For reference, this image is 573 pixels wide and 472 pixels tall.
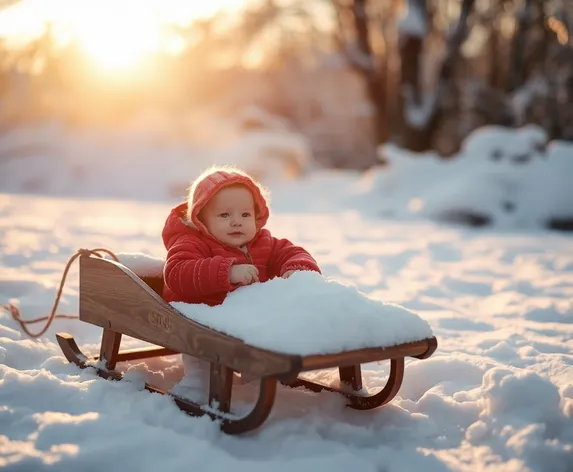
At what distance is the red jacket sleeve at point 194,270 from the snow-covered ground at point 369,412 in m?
0.41

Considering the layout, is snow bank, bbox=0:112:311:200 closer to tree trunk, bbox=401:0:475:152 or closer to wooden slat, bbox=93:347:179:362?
tree trunk, bbox=401:0:475:152

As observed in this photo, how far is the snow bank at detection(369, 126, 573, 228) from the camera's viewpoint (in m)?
8.21

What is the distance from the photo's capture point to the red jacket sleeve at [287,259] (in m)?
2.60

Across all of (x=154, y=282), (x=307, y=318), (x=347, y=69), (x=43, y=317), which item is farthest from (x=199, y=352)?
(x=347, y=69)

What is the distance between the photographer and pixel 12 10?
4.31 m

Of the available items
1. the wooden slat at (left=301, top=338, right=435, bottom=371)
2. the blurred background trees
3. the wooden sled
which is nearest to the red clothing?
the wooden sled

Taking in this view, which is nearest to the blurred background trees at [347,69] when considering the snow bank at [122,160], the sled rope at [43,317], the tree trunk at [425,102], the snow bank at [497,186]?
the tree trunk at [425,102]

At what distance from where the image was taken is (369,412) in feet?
7.93

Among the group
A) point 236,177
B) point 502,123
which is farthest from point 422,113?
point 236,177

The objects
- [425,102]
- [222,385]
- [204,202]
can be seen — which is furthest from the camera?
[425,102]

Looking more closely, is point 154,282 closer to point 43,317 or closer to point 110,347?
point 110,347

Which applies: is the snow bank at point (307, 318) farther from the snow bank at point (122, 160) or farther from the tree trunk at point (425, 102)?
the tree trunk at point (425, 102)

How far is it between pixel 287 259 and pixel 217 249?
304 mm

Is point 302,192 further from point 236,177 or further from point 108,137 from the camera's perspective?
point 236,177
